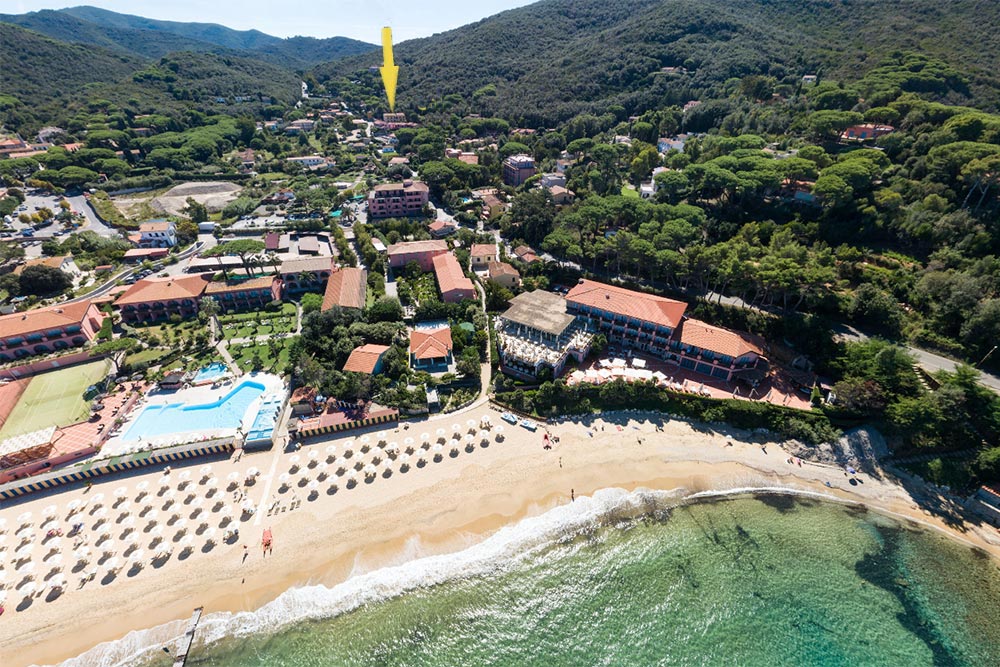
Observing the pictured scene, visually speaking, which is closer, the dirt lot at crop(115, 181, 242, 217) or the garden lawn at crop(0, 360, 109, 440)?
the garden lawn at crop(0, 360, 109, 440)

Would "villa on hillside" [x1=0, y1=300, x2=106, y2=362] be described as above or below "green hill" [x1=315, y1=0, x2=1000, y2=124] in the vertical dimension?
below

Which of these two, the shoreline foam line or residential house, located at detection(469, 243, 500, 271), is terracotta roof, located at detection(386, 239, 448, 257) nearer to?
residential house, located at detection(469, 243, 500, 271)

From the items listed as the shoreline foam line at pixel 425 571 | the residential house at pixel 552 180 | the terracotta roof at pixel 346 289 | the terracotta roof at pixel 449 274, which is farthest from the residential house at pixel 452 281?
the residential house at pixel 552 180

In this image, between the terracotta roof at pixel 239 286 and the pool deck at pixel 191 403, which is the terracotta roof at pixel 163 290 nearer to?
the terracotta roof at pixel 239 286

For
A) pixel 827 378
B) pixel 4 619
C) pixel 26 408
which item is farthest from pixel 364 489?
pixel 827 378

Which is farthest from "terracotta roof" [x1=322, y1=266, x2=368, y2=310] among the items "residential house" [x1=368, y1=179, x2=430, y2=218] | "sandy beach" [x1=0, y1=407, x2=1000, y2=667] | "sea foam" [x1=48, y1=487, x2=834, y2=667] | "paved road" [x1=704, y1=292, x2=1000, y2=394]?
"paved road" [x1=704, y1=292, x2=1000, y2=394]
